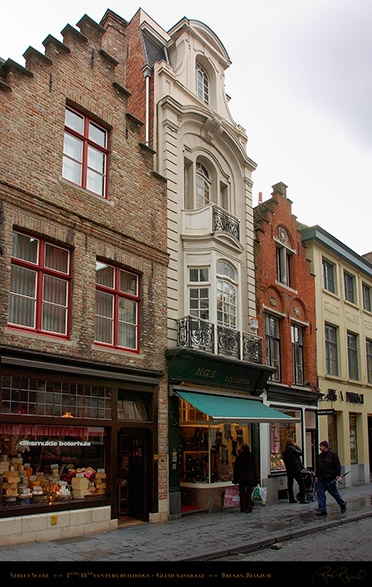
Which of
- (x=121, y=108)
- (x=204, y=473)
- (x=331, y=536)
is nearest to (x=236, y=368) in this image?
(x=204, y=473)

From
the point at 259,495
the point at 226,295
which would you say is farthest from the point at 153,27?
the point at 259,495

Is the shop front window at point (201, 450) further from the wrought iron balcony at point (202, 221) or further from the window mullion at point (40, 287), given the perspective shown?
the window mullion at point (40, 287)

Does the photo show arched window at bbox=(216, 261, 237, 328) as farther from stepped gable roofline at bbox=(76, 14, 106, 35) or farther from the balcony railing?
stepped gable roofline at bbox=(76, 14, 106, 35)

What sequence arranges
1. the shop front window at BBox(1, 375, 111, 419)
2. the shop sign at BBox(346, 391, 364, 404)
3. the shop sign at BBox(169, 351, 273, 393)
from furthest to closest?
the shop sign at BBox(346, 391, 364, 404) → the shop sign at BBox(169, 351, 273, 393) → the shop front window at BBox(1, 375, 111, 419)

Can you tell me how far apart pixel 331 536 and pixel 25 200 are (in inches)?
357

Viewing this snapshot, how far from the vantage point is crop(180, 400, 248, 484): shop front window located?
49.4 ft

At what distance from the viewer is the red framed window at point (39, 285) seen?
10.9 m

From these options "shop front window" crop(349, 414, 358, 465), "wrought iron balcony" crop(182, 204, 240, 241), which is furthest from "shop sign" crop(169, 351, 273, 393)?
"shop front window" crop(349, 414, 358, 465)

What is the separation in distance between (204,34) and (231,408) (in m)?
11.9

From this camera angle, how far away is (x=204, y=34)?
1808cm

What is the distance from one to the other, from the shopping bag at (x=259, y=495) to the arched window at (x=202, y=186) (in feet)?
27.7

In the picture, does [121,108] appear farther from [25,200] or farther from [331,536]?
[331,536]

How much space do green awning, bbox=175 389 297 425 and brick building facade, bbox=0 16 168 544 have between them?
92 cm

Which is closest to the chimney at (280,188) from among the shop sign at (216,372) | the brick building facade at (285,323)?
the brick building facade at (285,323)
